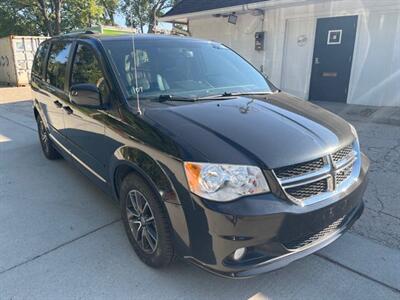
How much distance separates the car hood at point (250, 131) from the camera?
202 cm

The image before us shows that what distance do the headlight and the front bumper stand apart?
0.05 metres

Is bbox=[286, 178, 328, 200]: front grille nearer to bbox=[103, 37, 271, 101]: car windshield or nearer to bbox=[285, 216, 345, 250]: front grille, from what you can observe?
bbox=[285, 216, 345, 250]: front grille

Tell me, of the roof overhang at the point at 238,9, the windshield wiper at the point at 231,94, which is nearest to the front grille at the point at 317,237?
the windshield wiper at the point at 231,94

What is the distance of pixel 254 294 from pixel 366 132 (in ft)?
16.2

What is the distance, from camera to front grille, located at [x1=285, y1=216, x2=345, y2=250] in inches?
82.8

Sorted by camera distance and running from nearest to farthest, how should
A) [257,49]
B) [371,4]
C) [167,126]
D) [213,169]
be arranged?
[213,169] < [167,126] < [371,4] < [257,49]

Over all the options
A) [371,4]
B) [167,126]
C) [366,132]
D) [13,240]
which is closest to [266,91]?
[167,126]

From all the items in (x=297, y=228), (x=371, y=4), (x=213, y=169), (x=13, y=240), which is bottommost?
(x=13, y=240)

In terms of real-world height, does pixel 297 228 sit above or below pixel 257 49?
below

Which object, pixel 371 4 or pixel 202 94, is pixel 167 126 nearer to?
pixel 202 94

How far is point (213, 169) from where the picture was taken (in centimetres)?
195

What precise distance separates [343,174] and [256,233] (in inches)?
33.9

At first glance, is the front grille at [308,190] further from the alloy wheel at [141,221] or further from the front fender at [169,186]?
the alloy wheel at [141,221]

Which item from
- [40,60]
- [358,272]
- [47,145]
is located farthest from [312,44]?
[358,272]
